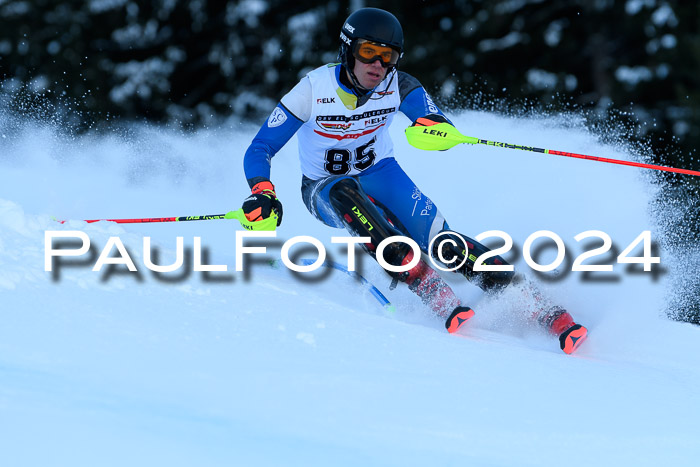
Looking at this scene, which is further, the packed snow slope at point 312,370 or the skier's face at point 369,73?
the skier's face at point 369,73

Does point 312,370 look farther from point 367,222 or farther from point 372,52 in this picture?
point 372,52

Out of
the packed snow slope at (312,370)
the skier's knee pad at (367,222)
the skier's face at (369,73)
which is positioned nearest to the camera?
the packed snow slope at (312,370)

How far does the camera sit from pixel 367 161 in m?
4.02

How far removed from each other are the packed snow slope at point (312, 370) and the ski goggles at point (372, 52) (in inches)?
41.2

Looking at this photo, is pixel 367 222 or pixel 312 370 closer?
pixel 312 370

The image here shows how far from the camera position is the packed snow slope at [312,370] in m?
2.13

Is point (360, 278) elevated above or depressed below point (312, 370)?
above

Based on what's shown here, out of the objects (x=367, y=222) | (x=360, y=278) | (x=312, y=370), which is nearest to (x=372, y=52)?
(x=367, y=222)

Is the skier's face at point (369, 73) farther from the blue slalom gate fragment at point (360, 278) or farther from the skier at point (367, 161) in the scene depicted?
the blue slalom gate fragment at point (360, 278)

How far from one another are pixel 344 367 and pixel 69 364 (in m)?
0.83

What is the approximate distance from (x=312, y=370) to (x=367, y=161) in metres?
1.62

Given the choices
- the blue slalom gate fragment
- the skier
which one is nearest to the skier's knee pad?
the skier

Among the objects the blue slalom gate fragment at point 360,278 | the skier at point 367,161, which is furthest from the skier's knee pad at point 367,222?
the blue slalom gate fragment at point 360,278

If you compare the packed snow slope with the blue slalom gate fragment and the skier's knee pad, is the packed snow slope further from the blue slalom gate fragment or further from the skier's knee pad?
the skier's knee pad
